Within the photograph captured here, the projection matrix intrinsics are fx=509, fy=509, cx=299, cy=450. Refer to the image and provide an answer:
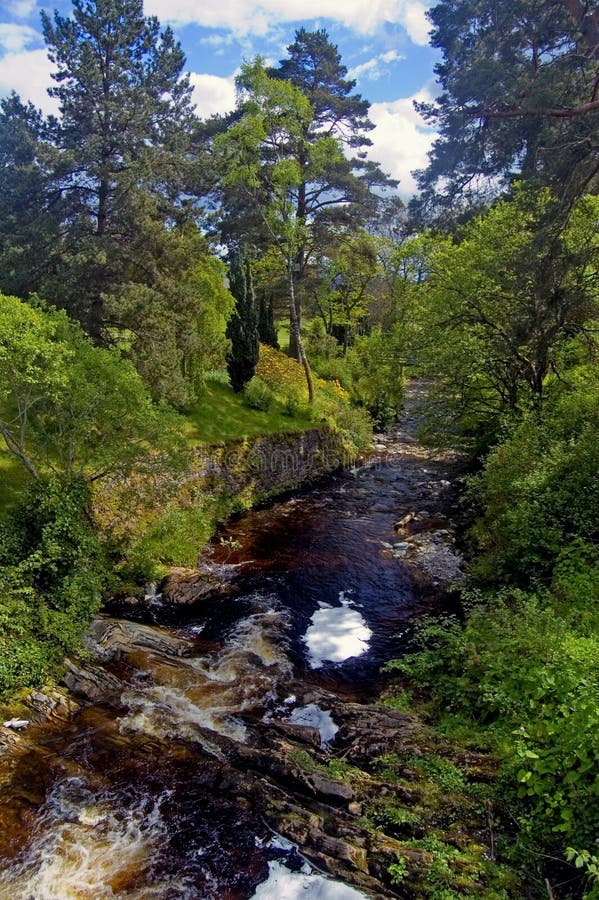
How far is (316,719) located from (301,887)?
11.3 ft

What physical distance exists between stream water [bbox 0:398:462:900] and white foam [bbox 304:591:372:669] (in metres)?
0.04

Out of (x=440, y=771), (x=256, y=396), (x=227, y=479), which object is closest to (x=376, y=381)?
(x=256, y=396)

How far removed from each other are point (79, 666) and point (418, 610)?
329 inches

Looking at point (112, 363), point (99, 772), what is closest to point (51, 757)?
point (99, 772)

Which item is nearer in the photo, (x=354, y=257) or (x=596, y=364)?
(x=596, y=364)

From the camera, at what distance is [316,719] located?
9609 millimetres

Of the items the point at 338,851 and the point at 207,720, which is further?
the point at 207,720

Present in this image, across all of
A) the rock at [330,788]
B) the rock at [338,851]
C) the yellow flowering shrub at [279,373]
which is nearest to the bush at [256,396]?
the yellow flowering shrub at [279,373]

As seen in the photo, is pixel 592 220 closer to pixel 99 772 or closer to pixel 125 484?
pixel 125 484

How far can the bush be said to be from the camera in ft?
83.0

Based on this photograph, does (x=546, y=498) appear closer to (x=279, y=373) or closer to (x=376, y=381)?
(x=279, y=373)

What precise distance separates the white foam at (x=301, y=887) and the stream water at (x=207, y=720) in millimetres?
15

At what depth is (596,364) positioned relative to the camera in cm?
1606

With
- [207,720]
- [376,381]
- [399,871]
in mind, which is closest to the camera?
[399,871]
